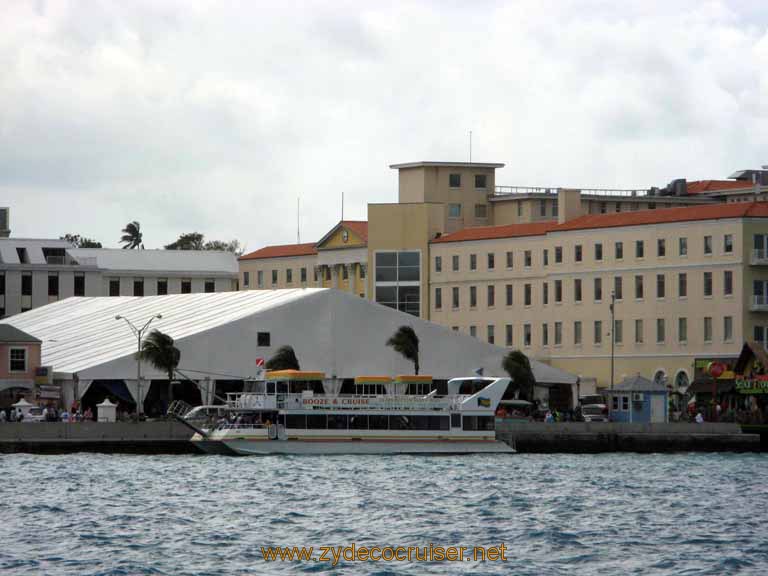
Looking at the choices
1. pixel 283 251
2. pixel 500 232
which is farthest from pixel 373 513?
pixel 283 251

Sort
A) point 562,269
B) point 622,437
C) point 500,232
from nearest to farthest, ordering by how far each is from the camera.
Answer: point 622,437, point 562,269, point 500,232

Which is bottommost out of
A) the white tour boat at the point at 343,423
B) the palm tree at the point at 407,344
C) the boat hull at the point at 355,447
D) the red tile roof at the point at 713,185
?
the boat hull at the point at 355,447

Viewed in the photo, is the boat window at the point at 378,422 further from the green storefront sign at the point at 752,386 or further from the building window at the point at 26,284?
the building window at the point at 26,284

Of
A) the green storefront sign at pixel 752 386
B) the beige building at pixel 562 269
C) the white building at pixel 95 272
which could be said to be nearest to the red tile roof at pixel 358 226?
the beige building at pixel 562 269

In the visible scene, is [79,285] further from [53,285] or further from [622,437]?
[622,437]

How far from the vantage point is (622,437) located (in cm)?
9225

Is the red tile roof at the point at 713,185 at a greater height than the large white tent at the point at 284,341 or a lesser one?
greater

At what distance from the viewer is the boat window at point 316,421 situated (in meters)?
84.4

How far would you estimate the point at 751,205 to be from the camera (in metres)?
118

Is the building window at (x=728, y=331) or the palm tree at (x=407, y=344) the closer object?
the palm tree at (x=407, y=344)

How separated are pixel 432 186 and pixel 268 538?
9796cm

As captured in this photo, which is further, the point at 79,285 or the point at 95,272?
the point at 95,272

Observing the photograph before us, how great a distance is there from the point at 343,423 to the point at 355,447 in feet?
3.75

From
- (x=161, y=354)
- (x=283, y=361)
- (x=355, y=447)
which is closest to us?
(x=355, y=447)
